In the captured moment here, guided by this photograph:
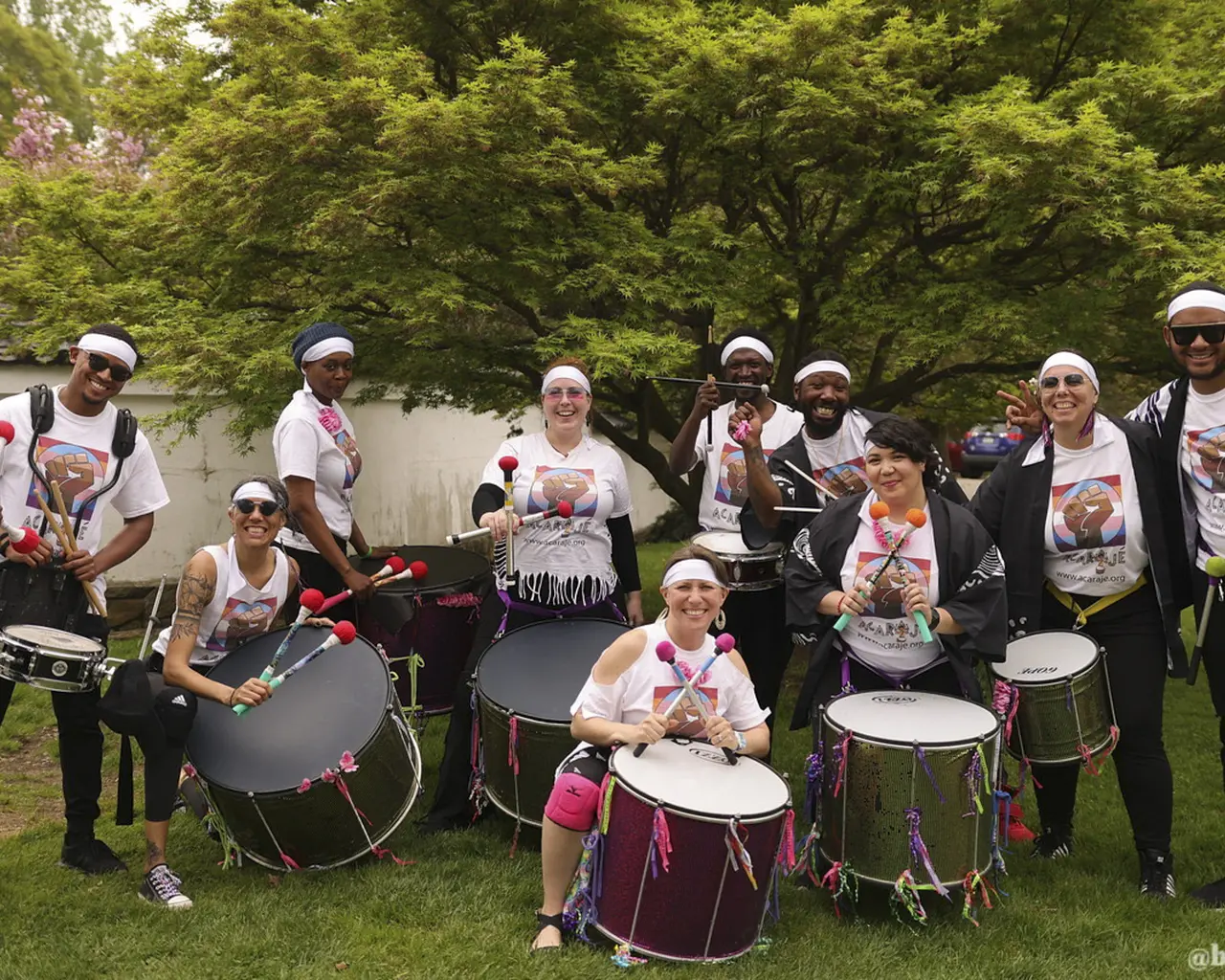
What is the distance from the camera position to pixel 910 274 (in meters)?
5.99

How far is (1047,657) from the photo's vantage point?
3.65 meters

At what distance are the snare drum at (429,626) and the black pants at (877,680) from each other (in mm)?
1524

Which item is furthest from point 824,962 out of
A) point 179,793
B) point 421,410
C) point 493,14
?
point 421,410

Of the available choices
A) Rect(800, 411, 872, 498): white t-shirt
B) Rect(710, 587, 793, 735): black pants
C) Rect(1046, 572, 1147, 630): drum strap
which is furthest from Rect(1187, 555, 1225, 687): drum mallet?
Rect(710, 587, 793, 735): black pants

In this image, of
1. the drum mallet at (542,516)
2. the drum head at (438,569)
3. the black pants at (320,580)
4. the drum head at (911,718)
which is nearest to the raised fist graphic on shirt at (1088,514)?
the drum head at (911,718)

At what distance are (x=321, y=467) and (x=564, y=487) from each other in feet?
3.19

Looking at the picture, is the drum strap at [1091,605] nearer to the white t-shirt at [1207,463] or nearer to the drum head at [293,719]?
the white t-shirt at [1207,463]

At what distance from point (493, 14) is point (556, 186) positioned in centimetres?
109

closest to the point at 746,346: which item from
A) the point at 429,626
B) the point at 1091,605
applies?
the point at 1091,605

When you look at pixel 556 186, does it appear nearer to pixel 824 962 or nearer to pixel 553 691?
pixel 553 691

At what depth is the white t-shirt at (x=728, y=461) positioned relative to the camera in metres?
4.41

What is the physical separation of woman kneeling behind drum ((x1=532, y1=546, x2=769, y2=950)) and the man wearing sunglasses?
5.63 feet

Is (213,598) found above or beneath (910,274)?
beneath

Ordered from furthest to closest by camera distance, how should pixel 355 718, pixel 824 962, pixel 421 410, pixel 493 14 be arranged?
pixel 421 410
pixel 493 14
pixel 355 718
pixel 824 962
